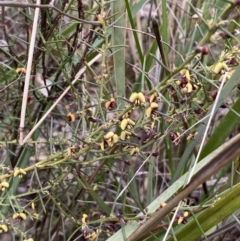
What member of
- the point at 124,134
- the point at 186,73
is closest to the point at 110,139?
the point at 124,134

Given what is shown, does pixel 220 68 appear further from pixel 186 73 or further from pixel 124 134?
pixel 124 134

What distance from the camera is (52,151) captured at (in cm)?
74

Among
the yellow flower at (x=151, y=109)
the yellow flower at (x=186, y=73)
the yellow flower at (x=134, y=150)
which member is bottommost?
the yellow flower at (x=134, y=150)

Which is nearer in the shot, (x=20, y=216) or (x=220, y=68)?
(x=220, y=68)

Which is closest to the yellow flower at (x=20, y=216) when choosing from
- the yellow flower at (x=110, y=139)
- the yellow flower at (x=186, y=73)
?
the yellow flower at (x=110, y=139)

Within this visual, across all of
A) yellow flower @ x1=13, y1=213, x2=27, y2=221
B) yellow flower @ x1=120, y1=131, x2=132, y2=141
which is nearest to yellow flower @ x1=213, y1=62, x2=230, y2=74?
yellow flower @ x1=120, y1=131, x2=132, y2=141

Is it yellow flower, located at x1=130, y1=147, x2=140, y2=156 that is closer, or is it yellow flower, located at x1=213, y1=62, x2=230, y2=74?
yellow flower, located at x1=213, y1=62, x2=230, y2=74

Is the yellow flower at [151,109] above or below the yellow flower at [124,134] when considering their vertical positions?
above

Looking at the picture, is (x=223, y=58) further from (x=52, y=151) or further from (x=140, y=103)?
(x=52, y=151)

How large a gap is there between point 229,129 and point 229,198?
164mm

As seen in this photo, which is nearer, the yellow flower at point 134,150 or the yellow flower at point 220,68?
the yellow flower at point 220,68

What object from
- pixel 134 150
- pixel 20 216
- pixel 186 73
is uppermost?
pixel 186 73

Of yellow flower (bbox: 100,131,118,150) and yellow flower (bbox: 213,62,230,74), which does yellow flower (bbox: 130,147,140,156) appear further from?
yellow flower (bbox: 213,62,230,74)

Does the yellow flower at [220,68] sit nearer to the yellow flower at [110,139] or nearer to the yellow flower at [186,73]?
the yellow flower at [186,73]
